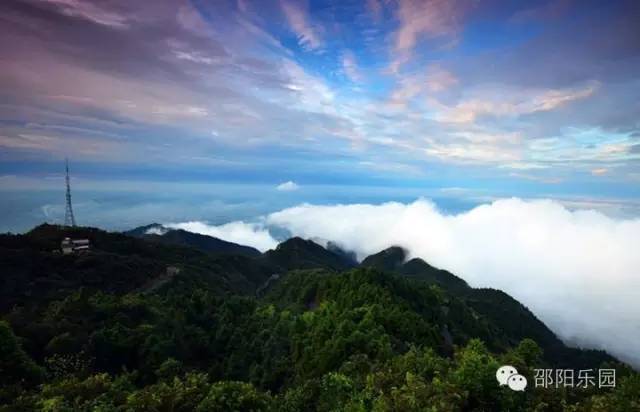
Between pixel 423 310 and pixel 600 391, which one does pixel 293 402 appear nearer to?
pixel 600 391

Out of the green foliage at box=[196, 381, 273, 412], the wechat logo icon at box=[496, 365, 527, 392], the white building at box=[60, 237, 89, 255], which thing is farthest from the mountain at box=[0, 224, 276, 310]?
the wechat logo icon at box=[496, 365, 527, 392]

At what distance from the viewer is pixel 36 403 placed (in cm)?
2356

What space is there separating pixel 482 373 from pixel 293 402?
1429cm

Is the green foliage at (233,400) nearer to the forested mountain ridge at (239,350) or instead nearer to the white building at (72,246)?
the forested mountain ridge at (239,350)

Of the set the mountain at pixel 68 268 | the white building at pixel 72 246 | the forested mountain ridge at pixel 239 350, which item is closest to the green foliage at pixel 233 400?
the forested mountain ridge at pixel 239 350

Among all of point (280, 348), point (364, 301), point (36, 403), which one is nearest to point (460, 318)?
point (364, 301)

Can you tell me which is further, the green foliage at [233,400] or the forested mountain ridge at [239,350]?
the green foliage at [233,400]

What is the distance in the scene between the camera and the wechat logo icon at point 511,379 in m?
19.2

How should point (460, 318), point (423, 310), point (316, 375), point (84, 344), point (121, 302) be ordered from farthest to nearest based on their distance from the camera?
1. point (460, 318)
2. point (423, 310)
3. point (121, 302)
4. point (84, 344)
5. point (316, 375)

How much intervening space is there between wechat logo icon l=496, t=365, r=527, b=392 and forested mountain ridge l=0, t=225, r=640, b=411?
1.25 feet

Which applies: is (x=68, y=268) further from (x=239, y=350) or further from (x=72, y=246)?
(x=239, y=350)

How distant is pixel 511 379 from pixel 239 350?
4526cm

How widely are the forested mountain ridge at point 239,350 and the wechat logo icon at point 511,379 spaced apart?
38 centimetres

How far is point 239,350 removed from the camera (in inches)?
2226
